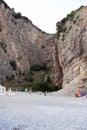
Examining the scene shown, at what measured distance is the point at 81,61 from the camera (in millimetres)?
52281

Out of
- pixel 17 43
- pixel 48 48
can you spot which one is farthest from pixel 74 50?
pixel 48 48

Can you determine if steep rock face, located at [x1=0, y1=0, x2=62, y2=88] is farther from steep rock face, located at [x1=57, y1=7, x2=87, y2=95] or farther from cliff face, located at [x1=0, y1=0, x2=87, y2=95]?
steep rock face, located at [x1=57, y1=7, x2=87, y2=95]

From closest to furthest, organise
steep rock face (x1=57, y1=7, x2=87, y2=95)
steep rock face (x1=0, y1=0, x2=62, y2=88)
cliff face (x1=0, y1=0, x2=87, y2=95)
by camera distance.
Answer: steep rock face (x1=57, y1=7, x2=87, y2=95)
cliff face (x1=0, y1=0, x2=87, y2=95)
steep rock face (x1=0, y1=0, x2=62, y2=88)

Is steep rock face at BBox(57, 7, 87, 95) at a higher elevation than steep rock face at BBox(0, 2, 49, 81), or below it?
below

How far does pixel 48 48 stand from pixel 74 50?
5999 cm

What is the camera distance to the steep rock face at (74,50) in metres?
49.5

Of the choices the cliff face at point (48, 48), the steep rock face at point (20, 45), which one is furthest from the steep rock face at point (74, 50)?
the steep rock face at point (20, 45)

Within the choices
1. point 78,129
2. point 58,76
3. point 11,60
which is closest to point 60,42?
point 58,76

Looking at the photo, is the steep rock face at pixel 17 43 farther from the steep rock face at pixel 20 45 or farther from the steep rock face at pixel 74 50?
the steep rock face at pixel 74 50

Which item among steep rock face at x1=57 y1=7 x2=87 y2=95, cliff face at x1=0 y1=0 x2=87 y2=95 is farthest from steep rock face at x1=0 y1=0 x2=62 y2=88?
steep rock face at x1=57 y1=7 x2=87 y2=95

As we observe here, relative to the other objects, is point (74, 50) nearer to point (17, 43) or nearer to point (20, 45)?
point (17, 43)

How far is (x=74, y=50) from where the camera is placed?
56.4 metres

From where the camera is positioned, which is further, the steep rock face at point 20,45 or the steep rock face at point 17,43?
the steep rock face at point 17,43

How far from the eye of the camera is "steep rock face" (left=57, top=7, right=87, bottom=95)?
162 feet
